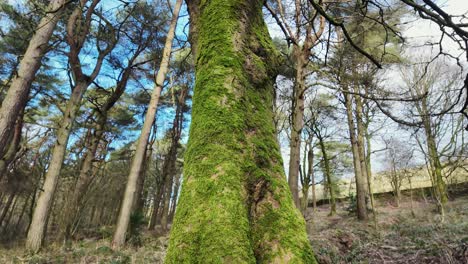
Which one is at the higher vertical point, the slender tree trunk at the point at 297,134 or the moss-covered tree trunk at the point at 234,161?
the slender tree trunk at the point at 297,134

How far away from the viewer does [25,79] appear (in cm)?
584

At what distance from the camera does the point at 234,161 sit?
56.6 inches

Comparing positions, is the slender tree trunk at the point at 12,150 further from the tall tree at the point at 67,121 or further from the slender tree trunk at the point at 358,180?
the slender tree trunk at the point at 358,180

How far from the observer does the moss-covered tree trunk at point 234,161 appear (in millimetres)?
1235

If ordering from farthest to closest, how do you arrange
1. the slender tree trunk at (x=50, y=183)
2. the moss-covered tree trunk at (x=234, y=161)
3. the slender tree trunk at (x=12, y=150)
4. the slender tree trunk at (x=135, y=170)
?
the slender tree trunk at (x=12, y=150), the slender tree trunk at (x=135, y=170), the slender tree trunk at (x=50, y=183), the moss-covered tree trunk at (x=234, y=161)

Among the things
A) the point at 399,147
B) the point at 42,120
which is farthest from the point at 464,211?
the point at 42,120

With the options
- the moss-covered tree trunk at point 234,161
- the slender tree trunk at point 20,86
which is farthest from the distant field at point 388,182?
the moss-covered tree trunk at point 234,161

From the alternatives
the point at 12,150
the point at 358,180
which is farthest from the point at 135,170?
the point at 358,180

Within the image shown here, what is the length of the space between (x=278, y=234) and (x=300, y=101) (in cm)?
677

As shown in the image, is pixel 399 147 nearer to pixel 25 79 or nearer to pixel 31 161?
pixel 25 79

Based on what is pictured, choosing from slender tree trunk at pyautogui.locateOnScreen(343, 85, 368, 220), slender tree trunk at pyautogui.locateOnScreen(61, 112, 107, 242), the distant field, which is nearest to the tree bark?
slender tree trunk at pyautogui.locateOnScreen(343, 85, 368, 220)

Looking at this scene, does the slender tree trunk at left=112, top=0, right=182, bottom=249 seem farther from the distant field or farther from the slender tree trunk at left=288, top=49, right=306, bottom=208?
the distant field

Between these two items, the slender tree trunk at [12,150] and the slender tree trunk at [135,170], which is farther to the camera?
the slender tree trunk at [12,150]

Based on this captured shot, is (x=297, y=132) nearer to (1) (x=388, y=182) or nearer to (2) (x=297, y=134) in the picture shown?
(2) (x=297, y=134)
